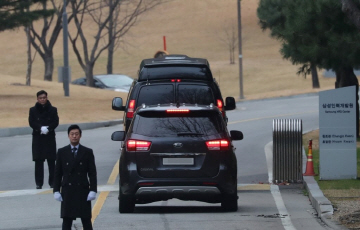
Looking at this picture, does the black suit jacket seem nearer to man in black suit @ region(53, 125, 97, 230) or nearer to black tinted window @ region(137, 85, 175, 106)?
man in black suit @ region(53, 125, 97, 230)

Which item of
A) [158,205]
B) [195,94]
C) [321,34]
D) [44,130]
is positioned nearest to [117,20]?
[321,34]

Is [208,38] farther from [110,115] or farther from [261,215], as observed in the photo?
[261,215]

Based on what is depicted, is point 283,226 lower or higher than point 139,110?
lower

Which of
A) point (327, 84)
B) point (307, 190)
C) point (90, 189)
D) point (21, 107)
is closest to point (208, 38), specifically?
point (327, 84)

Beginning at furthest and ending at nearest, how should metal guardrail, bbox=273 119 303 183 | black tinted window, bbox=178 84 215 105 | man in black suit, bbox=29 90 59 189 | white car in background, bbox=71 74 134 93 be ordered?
white car in background, bbox=71 74 134 93
black tinted window, bbox=178 84 215 105
metal guardrail, bbox=273 119 303 183
man in black suit, bbox=29 90 59 189

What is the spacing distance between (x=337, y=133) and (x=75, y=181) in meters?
7.04

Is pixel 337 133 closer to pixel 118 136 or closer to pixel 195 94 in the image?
pixel 195 94

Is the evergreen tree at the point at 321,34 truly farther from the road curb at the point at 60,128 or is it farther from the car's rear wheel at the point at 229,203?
the car's rear wheel at the point at 229,203

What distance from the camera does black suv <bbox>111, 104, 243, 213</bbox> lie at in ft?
37.3

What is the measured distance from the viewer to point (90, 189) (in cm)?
914

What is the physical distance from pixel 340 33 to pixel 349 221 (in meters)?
9.88

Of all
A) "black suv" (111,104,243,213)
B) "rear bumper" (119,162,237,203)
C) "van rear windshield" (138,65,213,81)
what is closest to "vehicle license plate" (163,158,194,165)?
"black suv" (111,104,243,213)

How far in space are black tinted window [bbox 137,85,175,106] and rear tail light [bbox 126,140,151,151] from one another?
173 inches

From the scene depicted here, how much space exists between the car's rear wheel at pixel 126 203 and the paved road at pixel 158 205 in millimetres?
120
